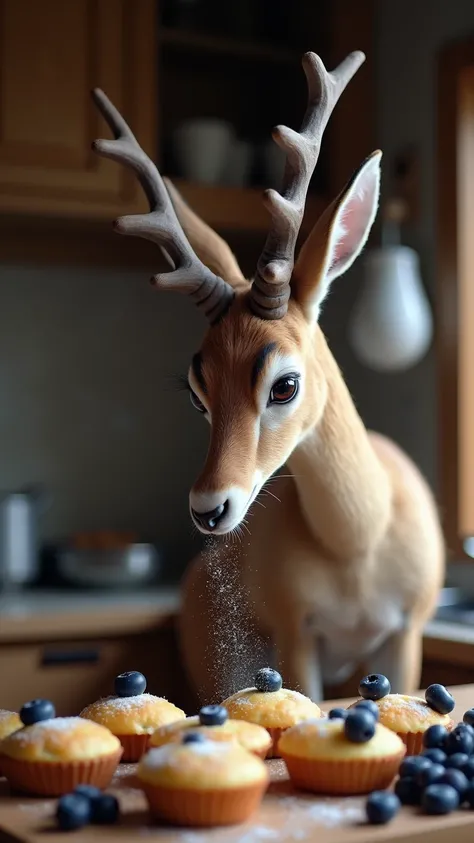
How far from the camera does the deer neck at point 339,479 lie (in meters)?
1.40

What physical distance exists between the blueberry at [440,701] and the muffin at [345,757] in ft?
0.42

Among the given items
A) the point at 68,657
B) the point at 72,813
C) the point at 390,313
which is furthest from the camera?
the point at 390,313

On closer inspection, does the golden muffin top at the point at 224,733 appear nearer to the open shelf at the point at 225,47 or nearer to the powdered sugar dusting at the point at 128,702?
the powdered sugar dusting at the point at 128,702

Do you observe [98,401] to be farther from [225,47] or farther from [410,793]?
[410,793]

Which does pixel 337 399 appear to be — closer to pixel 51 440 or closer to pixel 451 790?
pixel 451 790

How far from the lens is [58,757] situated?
835 mm

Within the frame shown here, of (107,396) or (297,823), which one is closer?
(297,823)

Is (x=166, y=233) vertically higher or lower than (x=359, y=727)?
higher

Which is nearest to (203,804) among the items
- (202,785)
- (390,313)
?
(202,785)

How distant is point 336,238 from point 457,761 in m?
0.62

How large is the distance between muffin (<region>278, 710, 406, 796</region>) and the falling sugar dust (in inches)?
16.1

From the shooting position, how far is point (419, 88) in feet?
8.61

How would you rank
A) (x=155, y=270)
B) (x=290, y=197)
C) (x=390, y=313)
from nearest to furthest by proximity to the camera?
(x=290, y=197), (x=390, y=313), (x=155, y=270)

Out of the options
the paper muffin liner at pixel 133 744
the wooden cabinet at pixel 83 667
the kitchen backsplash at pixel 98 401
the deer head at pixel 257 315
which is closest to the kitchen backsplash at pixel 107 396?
the kitchen backsplash at pixel 98 401
